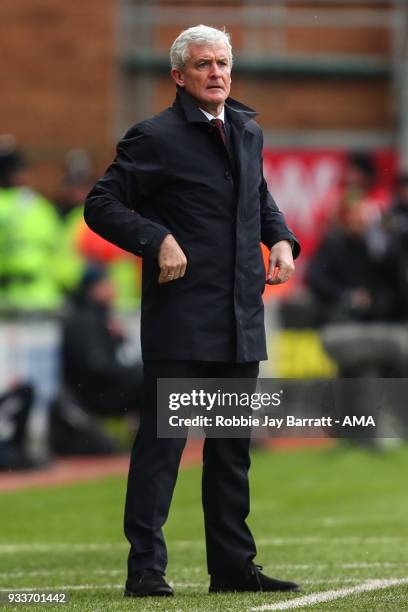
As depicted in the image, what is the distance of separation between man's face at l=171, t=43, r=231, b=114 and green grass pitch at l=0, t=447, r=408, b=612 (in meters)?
1.86

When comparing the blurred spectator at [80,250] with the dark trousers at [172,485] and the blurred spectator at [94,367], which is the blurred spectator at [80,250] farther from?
the dark trousers at [172,485]

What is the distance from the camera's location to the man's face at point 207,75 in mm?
6496

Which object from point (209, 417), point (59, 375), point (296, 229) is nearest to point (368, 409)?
point (209, 417)

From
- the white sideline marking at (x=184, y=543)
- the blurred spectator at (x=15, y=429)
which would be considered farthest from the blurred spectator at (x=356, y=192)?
the white sideline marking at (x=184, y=543)

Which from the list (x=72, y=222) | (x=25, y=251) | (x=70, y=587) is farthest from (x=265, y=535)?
(x=72, y=222)

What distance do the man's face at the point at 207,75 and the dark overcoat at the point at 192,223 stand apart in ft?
0.18

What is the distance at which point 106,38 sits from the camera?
24094 mm

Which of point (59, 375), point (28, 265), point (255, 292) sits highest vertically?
point (255, 292)

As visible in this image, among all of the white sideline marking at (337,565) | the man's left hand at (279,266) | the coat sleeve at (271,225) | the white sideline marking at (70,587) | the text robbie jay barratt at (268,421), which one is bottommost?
the white sideline marking at (337,565)

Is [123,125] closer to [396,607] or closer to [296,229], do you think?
[296,229]

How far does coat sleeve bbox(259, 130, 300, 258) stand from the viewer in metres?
6.76

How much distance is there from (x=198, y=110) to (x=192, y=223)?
43cm

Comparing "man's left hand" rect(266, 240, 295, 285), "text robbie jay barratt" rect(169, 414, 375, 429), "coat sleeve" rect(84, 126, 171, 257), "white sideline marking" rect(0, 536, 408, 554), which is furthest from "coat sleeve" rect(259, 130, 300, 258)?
"white sideline marking" rect(0, 536, 408, 554)

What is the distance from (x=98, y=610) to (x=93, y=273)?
9513 millimetres
